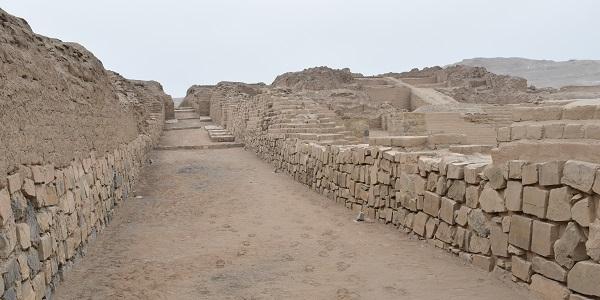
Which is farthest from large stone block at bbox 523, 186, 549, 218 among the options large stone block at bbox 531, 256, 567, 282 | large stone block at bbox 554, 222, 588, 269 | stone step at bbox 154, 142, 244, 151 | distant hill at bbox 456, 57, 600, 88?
distant hill at bbox 456, 57, 600, 88

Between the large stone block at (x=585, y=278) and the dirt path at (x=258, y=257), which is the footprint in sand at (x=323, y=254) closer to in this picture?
the dirt path at (x=258, y=257)

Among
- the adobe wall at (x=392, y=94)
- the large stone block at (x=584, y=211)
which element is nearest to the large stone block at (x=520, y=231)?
the large stone block at (x=584, y=211)

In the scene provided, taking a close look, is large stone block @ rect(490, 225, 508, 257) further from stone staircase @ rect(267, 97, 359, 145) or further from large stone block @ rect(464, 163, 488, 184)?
stone staircase @ rect(267, 97, 359, 145)

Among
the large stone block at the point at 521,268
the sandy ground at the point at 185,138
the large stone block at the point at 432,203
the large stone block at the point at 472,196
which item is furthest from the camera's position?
the sandy ground at the point at 185,138

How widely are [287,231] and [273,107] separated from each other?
758cm

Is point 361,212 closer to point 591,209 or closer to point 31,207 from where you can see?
point 591,209

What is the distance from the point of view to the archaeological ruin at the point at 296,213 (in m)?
3.70

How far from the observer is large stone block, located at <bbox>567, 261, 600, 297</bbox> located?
3.38 meters

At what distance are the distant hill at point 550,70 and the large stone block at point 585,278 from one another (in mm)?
53477

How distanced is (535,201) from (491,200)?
0.61 metres

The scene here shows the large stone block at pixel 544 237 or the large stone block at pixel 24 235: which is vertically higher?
the large stone block at pixel 24 235

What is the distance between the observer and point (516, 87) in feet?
104

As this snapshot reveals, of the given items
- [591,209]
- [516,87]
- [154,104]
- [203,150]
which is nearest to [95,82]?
[591,209]

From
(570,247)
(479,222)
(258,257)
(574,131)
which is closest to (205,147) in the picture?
(258,257)
